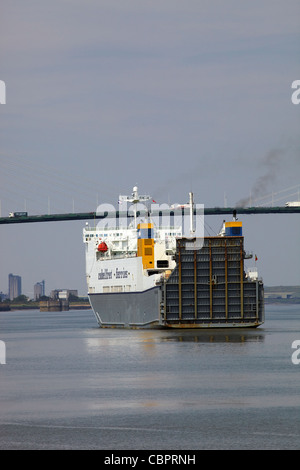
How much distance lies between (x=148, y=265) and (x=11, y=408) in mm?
33538

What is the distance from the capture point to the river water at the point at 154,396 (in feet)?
76.5

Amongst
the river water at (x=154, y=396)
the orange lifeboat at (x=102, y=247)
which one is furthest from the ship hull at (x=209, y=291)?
the orange lifeboat at (x=102, y=247)

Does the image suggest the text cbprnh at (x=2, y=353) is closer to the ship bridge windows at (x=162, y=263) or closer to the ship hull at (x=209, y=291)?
the ship hull at (x=209, y=291)

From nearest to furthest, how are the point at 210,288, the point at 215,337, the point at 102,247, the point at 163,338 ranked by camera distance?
the point at 215,337 → the point at 163,338 → the point at 210,288 → the point at 102,247

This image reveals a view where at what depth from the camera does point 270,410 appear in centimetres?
2658

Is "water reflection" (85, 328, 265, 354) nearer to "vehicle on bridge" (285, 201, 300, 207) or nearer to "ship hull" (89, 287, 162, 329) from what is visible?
"ship hull" (89, 287, 162, 329)

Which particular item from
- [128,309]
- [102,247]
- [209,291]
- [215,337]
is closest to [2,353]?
[215,337]

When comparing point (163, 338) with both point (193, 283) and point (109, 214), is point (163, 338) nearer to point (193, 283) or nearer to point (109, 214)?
point (193, 283)

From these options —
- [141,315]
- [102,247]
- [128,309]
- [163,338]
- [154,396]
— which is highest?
[102,247]

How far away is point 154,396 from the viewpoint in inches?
1174

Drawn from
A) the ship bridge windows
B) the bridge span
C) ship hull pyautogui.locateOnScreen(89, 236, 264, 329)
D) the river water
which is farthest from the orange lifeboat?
the bridge span
